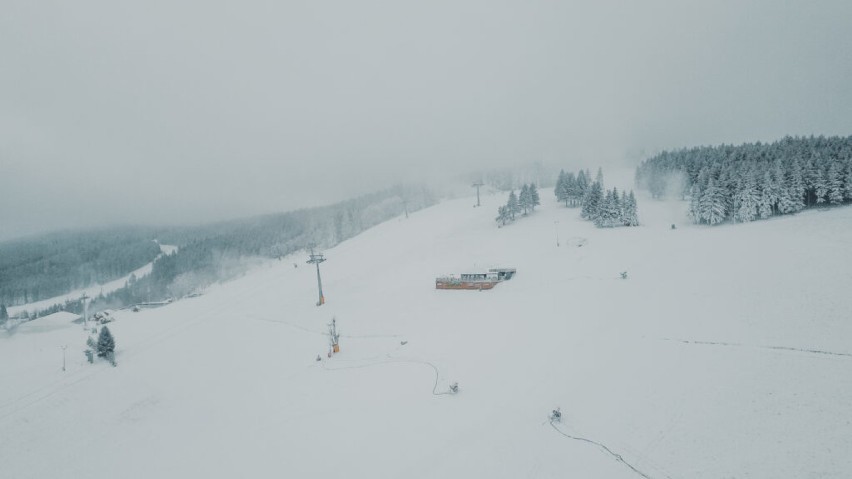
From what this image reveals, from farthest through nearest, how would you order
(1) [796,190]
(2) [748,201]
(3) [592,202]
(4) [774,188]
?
(3) [592,202] → (2) [748,201] → (4) [774,188] → (1) [796,190]

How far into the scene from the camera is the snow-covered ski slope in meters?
17.5

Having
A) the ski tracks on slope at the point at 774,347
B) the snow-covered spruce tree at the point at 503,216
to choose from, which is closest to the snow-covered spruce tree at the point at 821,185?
the ski tracks on slope at the point at 774,347

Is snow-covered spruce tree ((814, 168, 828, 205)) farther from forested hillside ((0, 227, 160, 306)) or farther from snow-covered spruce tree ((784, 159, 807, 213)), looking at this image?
forested hillside ((0, 227, 160, 306))

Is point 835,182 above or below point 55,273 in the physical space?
below

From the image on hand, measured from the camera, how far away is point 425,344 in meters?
34.6

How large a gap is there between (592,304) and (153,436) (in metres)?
41.1

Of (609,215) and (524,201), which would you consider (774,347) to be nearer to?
(609,215)

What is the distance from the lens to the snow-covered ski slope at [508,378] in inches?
690

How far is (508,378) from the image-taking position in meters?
25.5

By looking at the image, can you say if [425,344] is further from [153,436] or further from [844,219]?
[844,219]

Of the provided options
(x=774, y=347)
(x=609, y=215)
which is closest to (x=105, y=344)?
(x=774, y=347)

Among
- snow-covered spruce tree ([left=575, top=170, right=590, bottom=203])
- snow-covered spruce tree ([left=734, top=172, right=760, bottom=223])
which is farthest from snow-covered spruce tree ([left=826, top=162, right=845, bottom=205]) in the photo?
snow-covered spruce tree ([left=575, top=170, right=590, bottom=203])

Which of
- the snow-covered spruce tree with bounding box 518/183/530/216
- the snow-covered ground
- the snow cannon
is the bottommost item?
the snow cannon

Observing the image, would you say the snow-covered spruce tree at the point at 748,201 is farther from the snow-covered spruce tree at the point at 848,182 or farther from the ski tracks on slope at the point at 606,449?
the ski tracks on slope at the point at 606,449
